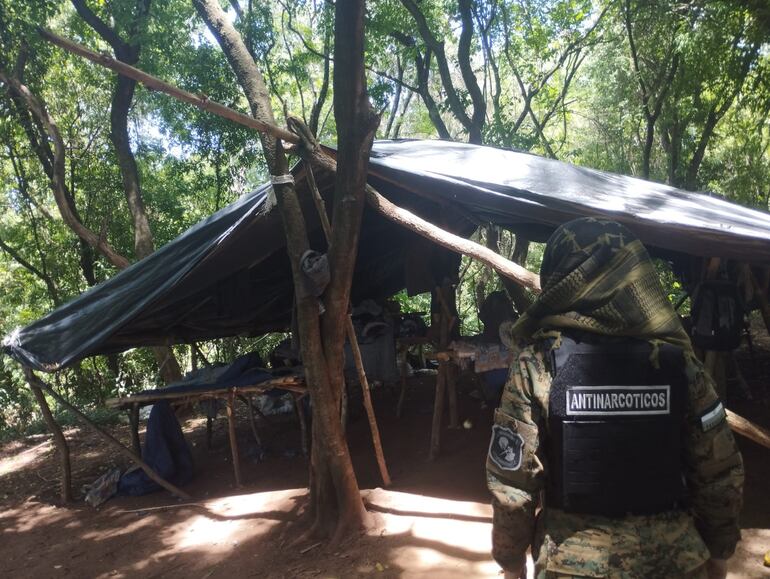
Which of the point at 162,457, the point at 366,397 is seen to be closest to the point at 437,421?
the point at 366,397

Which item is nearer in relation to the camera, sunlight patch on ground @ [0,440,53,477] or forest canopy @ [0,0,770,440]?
sunlight patch on ground @ [0,440,53,477]

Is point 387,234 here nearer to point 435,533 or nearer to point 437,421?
point 437,421

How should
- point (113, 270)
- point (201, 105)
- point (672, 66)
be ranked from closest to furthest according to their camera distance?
1. point (201, 105)
2. point (672, 66)
3. point (113, 270)

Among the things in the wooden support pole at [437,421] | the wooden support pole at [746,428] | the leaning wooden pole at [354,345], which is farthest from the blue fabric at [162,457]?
the wooden support pole at [746,428]

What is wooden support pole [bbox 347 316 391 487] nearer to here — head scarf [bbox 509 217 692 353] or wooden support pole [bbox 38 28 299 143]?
wooden support pole [bbox 38 28 299 143]

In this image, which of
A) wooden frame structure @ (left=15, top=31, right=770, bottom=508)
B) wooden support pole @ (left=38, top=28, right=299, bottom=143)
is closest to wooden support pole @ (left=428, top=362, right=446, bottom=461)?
wooden frame structure @ (left=15, top=31, right=770, bottom=508)

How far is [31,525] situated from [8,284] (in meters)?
10.0

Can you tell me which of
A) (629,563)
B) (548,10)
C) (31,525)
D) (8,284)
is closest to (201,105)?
(629,563)

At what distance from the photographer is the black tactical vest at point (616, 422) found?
150 centimetres

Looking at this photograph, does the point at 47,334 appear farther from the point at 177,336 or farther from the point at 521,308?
the point at 521,308

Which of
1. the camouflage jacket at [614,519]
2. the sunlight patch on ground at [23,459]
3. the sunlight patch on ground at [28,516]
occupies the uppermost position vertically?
the camouflage jacket at [614,519]

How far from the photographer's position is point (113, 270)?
36.4 ft

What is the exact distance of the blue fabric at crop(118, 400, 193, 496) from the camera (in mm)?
5305

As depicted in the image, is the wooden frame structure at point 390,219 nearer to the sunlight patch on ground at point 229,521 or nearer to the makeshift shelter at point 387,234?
the makeshift shelter at point 387,234
